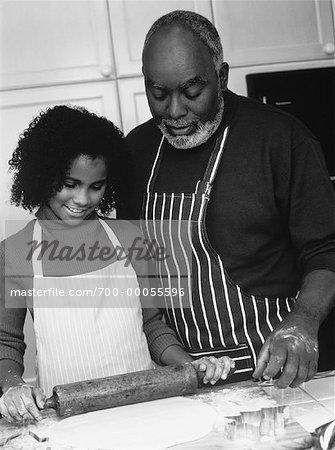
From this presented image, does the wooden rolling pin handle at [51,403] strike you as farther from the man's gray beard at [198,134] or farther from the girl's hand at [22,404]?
the man's gray beard at [198,134]

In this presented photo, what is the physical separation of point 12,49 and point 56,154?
92 cm

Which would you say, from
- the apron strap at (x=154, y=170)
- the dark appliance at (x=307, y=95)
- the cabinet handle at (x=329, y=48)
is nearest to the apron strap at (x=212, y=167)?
the apron strap at (x=154, y=170)

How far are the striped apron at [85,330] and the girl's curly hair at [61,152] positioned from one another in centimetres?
9

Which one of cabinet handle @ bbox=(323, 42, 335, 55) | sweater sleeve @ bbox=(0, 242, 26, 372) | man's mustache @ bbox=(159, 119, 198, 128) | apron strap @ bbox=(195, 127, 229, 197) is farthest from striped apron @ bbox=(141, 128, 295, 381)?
cabinet handle @ bbox=(323, 42, 335, 55)

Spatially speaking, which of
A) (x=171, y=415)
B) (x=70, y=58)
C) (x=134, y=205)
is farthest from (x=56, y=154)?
(x=70, y=58)

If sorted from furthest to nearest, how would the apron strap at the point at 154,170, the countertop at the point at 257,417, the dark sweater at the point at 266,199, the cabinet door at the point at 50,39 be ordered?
the cabinet door at the point at 50,39 → the apron strap at the point at 154,170 → the dark sweater at the point at 266,199 → the countertop at the point at 257,417

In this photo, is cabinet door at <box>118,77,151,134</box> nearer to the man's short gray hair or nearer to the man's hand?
the man's short gray hair

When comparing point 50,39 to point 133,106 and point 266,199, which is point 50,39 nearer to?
point 133,106

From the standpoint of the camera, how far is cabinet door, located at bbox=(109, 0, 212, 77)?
2.27m

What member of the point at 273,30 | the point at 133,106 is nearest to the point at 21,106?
the point at 133,106

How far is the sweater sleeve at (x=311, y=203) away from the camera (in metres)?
1.42

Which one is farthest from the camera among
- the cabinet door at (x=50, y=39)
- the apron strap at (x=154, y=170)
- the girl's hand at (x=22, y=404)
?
the cabinet door at (x=50, y=39)

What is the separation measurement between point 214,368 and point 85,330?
302 millimetres

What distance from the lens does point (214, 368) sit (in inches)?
48.2
